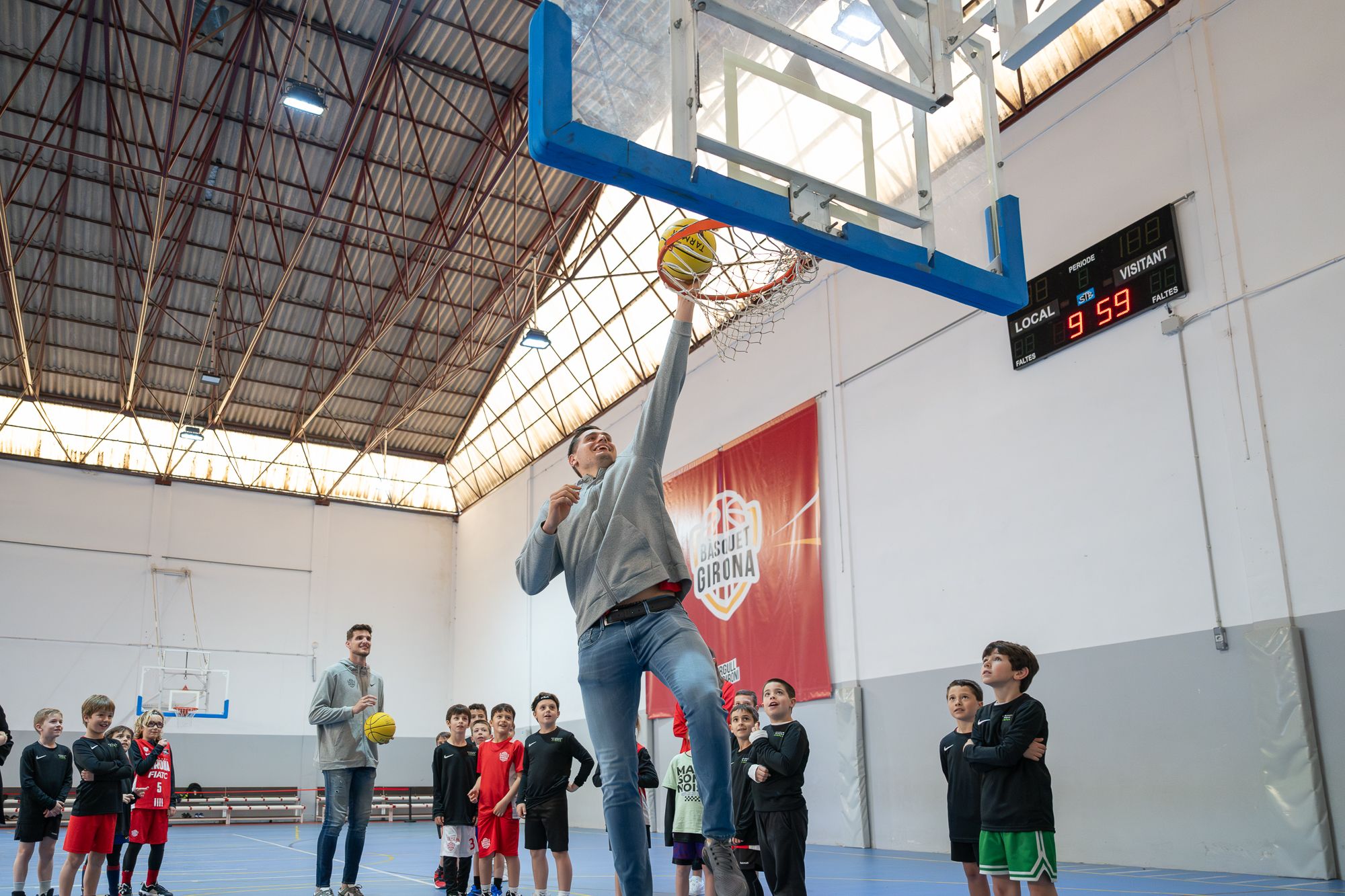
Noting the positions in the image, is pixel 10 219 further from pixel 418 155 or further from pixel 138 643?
pixel 138 643

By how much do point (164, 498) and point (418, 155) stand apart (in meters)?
12.3

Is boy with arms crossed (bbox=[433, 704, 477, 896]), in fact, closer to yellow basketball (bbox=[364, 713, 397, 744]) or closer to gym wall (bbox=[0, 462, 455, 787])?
yellow basketball (bbox=[364, 713, 397, 744])

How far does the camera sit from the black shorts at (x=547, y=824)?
7484 millimetres

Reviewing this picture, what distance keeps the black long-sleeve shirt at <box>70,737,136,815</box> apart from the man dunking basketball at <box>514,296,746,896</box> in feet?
17.9

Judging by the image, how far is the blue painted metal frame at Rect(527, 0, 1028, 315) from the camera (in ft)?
12.5

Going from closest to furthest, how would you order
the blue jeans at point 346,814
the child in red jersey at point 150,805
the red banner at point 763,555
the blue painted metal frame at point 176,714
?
the blue jeans at point 346,814 → the child in red jersey at point 150,805 → the red banner at point 763,555 → the blue painted metal frame at point 176,714

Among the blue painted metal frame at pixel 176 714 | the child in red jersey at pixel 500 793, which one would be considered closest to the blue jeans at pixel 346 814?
the child in red jersey at pixel 500 793

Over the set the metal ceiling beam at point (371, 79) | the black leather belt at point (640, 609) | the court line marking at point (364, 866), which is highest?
the metal ceiling beam at point (371, 79)

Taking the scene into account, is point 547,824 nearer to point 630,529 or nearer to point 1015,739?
point 1015,739

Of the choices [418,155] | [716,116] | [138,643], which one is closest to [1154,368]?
[716,116]

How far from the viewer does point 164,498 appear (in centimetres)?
2628

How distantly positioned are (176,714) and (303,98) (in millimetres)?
14940

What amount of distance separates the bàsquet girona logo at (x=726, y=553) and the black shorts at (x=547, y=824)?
29.0ft

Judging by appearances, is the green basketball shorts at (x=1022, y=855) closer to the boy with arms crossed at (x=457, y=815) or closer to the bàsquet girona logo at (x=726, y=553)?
the boy with arms crossed at (x=457, y=815)
